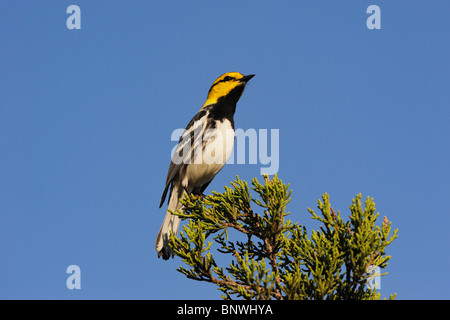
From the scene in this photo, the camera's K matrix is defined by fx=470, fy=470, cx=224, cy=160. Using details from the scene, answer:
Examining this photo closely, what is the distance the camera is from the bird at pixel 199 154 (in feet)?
25.5

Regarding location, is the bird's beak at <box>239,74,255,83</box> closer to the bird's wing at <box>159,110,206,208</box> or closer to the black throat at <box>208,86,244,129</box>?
the black throat at <box>208,86,244,129</box>

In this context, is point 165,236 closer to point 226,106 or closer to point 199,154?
point 199,154

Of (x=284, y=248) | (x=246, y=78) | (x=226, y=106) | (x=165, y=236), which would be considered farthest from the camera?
(x=246, y=78)

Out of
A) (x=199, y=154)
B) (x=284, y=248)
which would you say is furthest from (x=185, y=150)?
(x=284, y=248)

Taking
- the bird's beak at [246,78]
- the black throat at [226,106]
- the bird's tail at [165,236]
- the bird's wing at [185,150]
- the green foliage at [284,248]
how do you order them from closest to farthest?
the green foliage at [284,248]
the bird's tail at [165,236]
the bird's wing at [185,150]
the black throat at [226,106]
the bird's beak at [246,78]

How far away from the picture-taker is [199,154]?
7.82 m

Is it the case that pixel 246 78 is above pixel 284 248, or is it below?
above

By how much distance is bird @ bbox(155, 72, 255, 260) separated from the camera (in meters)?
7.77

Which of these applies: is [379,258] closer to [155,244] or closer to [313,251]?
[313,251]

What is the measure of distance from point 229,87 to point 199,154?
165 cm

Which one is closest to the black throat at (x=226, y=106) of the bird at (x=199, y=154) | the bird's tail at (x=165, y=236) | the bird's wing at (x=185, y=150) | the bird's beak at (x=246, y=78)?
the bird at (x=199, y=154)

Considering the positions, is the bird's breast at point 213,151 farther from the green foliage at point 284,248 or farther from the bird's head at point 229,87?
the green foliage at point 284,248

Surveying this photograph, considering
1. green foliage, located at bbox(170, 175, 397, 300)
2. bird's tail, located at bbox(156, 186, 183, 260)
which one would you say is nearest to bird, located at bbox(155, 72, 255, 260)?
bird's tail, located at bbox(156, 186, 183, 260)

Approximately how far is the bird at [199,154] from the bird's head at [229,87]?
43 mm
